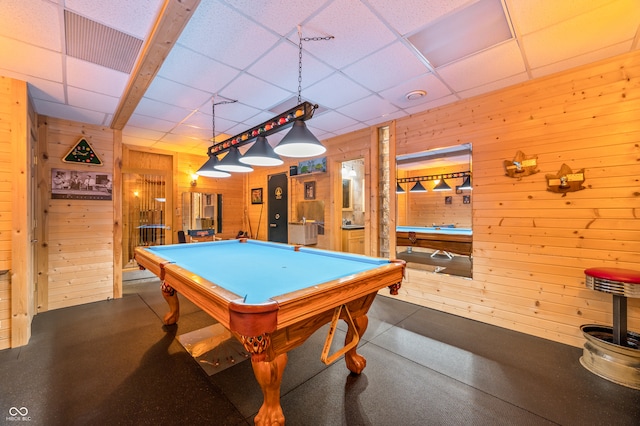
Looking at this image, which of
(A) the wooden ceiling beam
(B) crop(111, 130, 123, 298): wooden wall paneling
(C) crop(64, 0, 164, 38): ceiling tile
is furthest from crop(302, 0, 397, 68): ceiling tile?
(B) crop(111, 130, 123, 298): wooden wall paneling

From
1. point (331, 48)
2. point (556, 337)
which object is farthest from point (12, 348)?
point (556, 337)

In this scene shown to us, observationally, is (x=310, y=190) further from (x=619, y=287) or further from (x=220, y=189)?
(x=619, y=287)

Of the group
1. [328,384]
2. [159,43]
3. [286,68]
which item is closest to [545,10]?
[286,68]

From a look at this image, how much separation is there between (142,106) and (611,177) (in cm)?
544

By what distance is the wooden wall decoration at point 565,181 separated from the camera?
257 centimetres

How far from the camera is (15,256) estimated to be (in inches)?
104

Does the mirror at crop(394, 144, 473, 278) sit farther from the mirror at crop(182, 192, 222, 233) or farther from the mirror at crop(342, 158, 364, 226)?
the mirror at crop(182, 192, 222, 233)

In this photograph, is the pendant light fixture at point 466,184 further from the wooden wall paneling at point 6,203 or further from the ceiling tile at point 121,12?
the wooden wall paneling at point 6,203

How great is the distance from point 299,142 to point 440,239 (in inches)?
117

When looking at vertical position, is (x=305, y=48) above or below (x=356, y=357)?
above

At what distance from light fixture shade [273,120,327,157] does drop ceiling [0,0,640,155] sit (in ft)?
2.56

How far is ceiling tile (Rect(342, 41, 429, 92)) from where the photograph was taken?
2355mm

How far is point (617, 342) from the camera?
7.06ft

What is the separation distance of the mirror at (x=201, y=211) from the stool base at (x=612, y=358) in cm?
669
